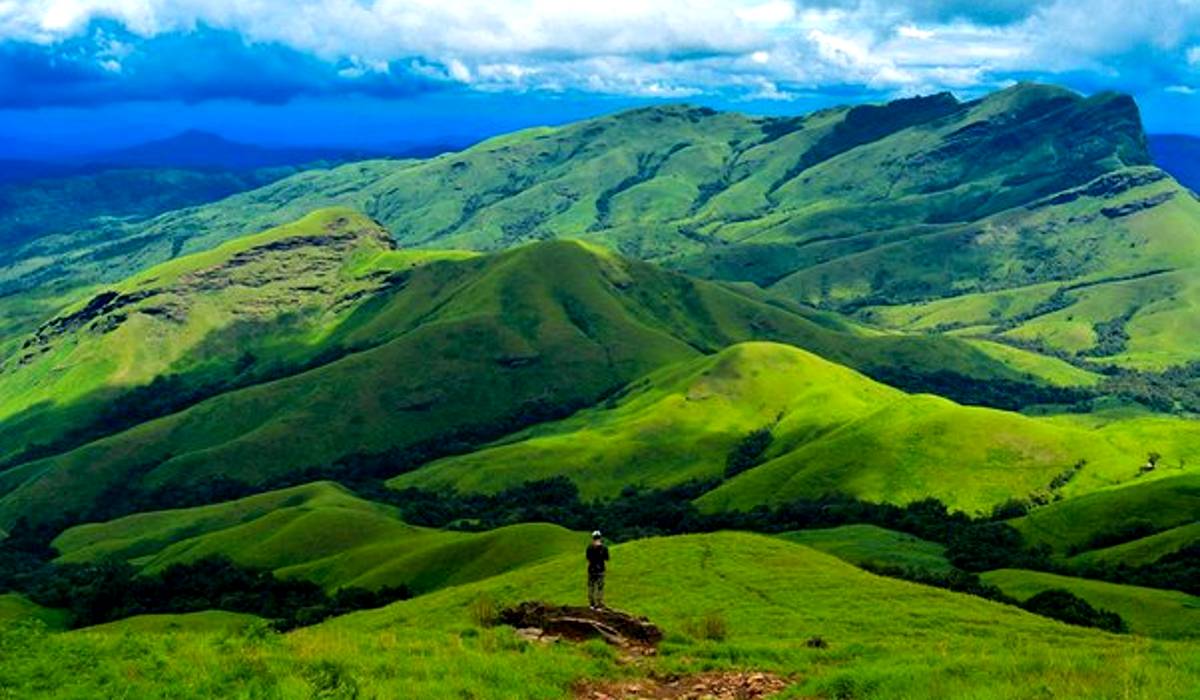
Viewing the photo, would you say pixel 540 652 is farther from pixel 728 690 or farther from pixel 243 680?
pixel 243 680

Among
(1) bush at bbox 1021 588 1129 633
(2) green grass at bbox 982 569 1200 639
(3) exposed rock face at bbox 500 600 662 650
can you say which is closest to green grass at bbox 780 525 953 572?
(2) green grass at bbox 982 569 1200 639

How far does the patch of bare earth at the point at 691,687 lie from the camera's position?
37031mm

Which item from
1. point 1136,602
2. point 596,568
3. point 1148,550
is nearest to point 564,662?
point 596,568

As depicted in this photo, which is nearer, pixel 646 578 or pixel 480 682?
pixel 480 682

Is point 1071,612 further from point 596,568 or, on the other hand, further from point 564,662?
point 564,662

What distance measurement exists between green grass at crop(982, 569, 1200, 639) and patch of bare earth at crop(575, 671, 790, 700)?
8254 cm

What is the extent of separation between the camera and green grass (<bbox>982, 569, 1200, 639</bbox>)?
113 m

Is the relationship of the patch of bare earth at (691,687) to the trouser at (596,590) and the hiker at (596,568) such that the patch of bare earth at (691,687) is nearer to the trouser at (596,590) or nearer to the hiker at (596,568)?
the trouser at (596,590)

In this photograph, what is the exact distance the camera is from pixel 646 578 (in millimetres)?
94750

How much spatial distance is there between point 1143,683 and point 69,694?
101 feet

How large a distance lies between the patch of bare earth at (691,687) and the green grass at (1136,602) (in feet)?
271

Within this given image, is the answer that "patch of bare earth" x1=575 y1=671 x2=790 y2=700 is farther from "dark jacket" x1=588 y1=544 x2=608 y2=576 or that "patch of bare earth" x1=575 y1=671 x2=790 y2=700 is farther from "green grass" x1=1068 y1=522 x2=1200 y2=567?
"green grass" x1=1068 y1=522 x2=1200 y2=567

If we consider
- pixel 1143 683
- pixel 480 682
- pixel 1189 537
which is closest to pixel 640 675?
pixel 480 682

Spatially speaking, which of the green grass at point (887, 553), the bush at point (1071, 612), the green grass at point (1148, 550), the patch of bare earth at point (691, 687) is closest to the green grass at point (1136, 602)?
the bush at point (1071, 612)
